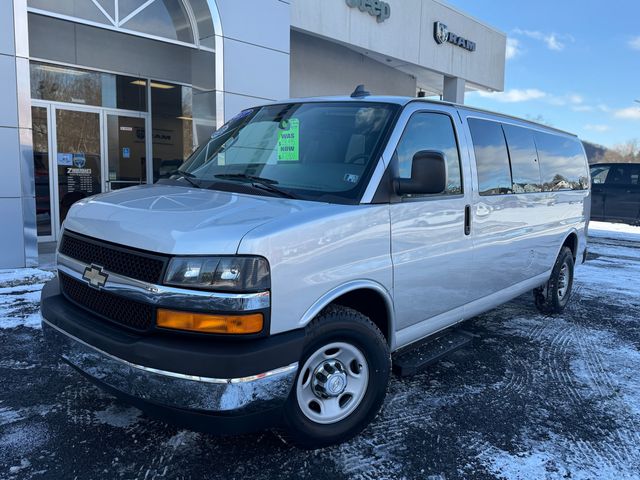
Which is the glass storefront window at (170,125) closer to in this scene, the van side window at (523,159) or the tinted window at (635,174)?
the van side window at (523,159)

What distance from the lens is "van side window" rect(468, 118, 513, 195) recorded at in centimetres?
415

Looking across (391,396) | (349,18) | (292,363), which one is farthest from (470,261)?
(349,18)

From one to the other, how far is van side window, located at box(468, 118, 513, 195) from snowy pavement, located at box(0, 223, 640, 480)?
4.98 feet

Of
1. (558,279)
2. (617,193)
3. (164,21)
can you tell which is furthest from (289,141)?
(617,193)

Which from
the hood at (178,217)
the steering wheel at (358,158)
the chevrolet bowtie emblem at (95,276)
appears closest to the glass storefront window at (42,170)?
the hood at (178,217)

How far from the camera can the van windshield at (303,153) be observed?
10.5 feet

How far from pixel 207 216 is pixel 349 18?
39.4ft

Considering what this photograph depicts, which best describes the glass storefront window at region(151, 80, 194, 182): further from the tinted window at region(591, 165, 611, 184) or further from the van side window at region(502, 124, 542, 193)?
the tinted window at region(591, 165, 611, 184)

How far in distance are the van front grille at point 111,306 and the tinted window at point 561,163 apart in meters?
4.25

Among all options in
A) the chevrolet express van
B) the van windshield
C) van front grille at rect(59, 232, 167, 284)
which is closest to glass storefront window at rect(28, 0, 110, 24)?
the chevrolet express van

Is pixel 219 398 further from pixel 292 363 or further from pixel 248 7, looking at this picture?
pixel 248 7

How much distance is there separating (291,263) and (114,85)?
30.0 feet

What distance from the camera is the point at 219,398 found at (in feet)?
7.74

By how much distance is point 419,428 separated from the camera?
10.8 ft
